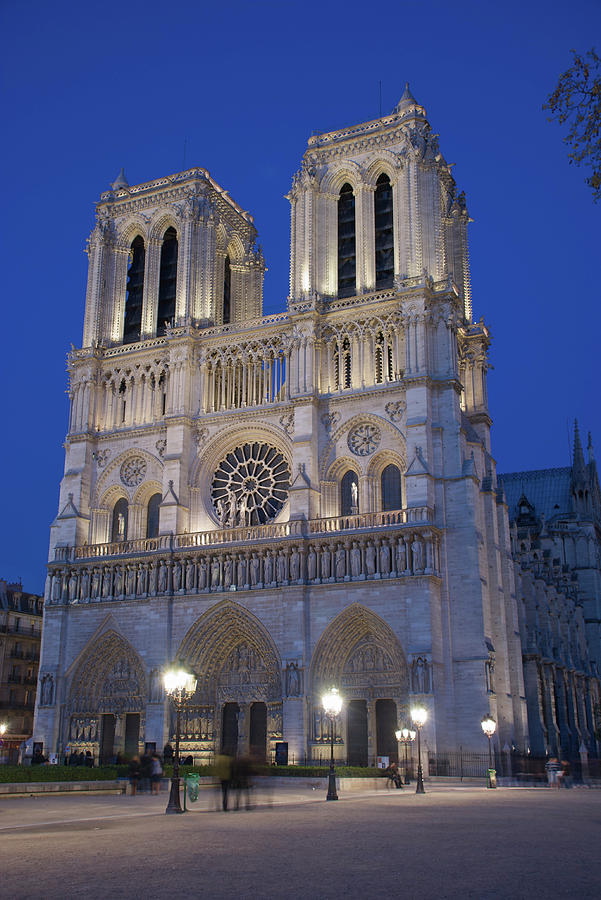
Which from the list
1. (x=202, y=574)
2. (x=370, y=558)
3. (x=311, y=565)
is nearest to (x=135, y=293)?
(x=202, y=574)

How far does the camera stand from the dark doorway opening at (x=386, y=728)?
37.2 metres

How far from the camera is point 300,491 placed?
4006 centimetres

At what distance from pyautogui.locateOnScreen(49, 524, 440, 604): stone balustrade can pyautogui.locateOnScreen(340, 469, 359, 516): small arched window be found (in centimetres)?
227

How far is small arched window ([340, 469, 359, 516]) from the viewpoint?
1608 inches

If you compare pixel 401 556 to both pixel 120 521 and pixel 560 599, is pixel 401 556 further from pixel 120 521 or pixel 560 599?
pixel 560 599

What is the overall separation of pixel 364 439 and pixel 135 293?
18.3 m

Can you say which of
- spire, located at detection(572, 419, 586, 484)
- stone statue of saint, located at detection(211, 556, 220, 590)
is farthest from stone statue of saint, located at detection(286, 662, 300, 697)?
spire, located at detection(572, 419, 586, 484)

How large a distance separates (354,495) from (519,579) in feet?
34.8

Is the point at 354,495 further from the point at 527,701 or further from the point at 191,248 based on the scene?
the point at 191,248

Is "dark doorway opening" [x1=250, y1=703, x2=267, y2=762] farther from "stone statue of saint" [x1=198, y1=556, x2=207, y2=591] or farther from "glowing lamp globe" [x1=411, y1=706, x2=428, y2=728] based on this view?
"glowing lamp globe" [x1=411, y1=706, x2=428, y2=728]

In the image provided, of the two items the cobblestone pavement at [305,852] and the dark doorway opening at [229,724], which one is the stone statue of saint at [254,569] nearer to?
the dark doorway opening at [229,724]

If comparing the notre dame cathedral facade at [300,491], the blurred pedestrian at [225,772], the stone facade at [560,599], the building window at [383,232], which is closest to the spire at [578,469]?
the stone facade at [560,599]

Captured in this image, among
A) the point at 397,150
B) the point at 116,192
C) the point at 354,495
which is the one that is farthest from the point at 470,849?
the point at 116,192

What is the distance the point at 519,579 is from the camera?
45.3 meters
